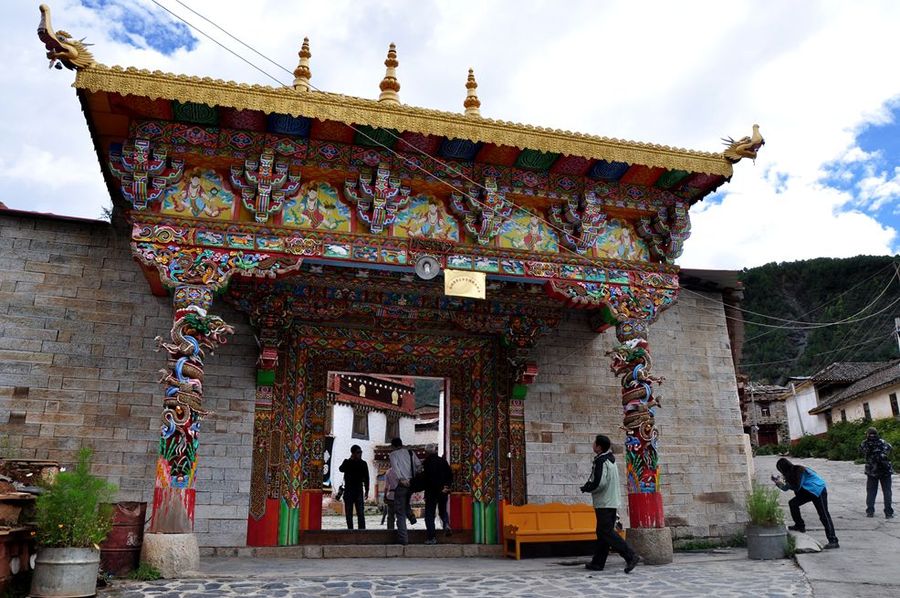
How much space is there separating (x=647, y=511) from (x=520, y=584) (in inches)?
90.0

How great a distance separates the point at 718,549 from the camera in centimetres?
936

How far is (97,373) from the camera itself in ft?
26.4

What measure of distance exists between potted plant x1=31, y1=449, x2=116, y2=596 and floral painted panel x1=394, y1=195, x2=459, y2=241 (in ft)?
13.6

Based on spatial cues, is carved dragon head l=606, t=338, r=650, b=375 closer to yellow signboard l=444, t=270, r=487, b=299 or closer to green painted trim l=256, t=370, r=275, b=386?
yellow signboard l=444, t=270, r=487, b=299

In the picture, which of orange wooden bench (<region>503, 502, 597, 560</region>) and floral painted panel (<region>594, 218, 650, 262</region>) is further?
floral painted panel (<region>594, 218, 650, 262</region>)

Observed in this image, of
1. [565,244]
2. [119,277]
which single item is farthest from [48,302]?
[565,244]

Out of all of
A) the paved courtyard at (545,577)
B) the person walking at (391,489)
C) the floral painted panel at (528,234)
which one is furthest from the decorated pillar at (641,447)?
the person walking at (391,489)

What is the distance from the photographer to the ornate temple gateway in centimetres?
695

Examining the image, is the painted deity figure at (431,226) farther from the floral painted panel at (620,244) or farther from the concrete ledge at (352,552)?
the concrete ledge at (352,552)

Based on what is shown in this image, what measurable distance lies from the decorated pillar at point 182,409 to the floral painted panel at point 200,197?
2.79 feet

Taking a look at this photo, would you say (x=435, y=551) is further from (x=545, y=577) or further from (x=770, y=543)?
(x=770, y=543)

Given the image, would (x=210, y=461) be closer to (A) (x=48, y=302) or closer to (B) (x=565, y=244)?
(A) (x=48, y=302)

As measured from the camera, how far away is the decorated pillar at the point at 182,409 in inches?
249

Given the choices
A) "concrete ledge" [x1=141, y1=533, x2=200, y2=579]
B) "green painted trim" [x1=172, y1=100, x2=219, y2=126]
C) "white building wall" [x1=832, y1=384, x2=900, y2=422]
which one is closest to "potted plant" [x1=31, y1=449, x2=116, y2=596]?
"concrete ledge" [x1=141, y1=533, x2=200, y2=579]
